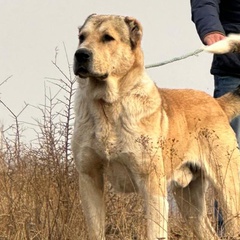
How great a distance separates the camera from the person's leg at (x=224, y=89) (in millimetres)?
7098

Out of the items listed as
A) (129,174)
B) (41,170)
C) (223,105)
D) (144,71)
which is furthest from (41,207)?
(223,105)

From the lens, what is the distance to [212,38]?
6.32 m

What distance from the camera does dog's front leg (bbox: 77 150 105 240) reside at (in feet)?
19.4

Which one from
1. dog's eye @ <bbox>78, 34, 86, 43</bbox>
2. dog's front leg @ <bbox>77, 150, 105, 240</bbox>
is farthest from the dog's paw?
dog's front leg @ <bbox>77, 150, 105, 240</bbox>

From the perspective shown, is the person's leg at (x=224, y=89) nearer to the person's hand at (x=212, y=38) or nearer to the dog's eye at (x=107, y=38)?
the person's hand at (x=212, y=38)

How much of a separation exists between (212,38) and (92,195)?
156 centimetres

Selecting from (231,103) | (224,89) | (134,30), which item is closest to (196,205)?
(231,103)

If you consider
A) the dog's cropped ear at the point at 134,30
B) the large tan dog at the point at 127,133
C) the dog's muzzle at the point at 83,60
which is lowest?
the large tan dog at the point at 127,133

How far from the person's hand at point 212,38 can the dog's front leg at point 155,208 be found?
1.20m

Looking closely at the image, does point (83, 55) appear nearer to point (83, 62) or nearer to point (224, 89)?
point (83, 62)

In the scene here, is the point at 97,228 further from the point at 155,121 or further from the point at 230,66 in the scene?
the point at 230,66

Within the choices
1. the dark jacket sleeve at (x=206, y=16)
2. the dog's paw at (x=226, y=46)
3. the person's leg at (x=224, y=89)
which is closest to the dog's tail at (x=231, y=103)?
the person's leg at (x=224, y=89)

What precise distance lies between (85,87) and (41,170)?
29.6 inches

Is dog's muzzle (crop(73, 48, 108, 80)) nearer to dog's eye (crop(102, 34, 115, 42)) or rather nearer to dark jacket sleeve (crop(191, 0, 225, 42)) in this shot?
dog's eye (crop(102, 34, 115, 42))
